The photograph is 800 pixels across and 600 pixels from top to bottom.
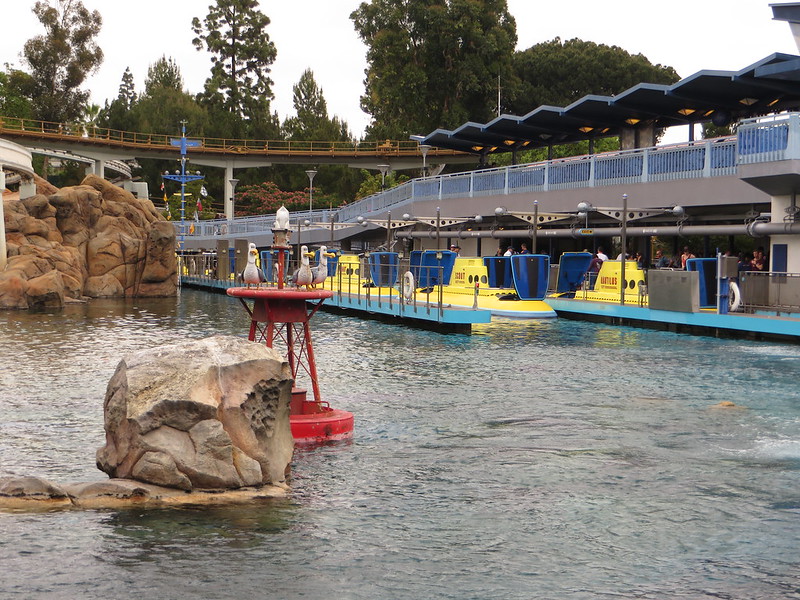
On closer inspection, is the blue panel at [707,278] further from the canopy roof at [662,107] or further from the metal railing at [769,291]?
the canopy roof at [662,107]

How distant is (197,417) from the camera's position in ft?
29.8

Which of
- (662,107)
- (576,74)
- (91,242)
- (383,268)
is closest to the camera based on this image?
(383,268)

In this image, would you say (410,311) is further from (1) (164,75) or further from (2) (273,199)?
(1) (164,75)

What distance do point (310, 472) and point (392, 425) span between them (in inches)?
117

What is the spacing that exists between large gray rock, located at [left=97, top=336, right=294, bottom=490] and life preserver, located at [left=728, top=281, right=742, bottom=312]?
1901 cm

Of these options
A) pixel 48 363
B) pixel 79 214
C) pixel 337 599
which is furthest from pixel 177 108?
pixel 337 599

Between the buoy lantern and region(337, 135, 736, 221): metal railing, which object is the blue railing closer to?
region(337, 135, 736, 221): metal railing

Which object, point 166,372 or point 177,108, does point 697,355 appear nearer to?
point 166,372

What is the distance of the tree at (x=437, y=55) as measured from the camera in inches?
2800

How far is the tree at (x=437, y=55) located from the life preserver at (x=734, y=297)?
46.9 meters

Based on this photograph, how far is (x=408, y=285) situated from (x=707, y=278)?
854 centimetres

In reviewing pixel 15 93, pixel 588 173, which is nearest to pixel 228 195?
pixel 15 93

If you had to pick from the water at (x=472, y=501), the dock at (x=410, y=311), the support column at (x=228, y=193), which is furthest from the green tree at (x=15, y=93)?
the water at (x=472, y=501)

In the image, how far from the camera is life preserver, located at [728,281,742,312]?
85.9 ft
